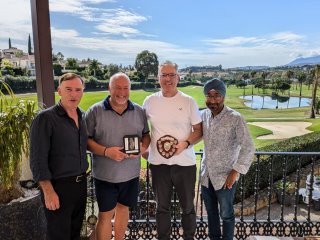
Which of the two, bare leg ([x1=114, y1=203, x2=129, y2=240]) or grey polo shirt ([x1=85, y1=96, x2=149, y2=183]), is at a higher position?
grey polo shirt ([x1=85, y1=96, x2=149, y2=183])

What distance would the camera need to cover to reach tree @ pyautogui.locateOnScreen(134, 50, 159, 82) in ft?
9.61

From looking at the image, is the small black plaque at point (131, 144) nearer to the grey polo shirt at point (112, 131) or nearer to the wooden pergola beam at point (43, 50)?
the grey polo shirt at point (112, 131)

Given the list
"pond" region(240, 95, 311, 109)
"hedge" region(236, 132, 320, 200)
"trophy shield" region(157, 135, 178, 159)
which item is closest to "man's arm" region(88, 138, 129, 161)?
"trophy shield" region(157, 135, 178, 159)

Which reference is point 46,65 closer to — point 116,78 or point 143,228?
point 116,78

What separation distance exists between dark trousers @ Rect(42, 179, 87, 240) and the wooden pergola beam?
2.74 feet

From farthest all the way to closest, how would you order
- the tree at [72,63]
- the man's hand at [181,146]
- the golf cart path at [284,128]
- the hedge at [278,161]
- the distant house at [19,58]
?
the golf cart path at [284,128] → the hedge at [278,161] → the tree at [72,63] → the distant house at [19,58] → the man's hand at [181,146]

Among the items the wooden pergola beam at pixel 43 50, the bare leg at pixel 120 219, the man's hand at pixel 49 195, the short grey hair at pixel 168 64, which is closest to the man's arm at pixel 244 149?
the short grey hair at pixel 168 64

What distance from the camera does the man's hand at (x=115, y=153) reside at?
75.0 inches

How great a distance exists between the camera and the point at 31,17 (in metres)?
2.30

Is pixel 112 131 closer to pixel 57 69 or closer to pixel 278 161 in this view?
pixel 57 69

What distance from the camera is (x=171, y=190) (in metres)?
2.18

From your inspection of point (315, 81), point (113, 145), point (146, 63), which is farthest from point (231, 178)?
point (315, 81)

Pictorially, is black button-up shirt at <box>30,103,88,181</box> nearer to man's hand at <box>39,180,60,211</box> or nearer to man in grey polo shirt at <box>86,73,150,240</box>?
man's hand at <box>39,180,60,211</box>

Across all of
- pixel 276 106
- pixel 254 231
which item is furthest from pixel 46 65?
pixel 276 106
